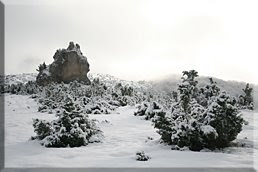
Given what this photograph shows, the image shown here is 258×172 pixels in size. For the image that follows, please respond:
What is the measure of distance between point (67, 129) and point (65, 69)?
3248cm

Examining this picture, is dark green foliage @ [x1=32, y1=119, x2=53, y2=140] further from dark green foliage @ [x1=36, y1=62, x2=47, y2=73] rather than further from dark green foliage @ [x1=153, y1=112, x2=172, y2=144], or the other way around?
dark green foliage @ [x1=36, y1=62, x2=47, y2=73]

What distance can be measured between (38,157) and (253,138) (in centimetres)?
750

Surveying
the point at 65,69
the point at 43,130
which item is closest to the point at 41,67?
the point at 65,69

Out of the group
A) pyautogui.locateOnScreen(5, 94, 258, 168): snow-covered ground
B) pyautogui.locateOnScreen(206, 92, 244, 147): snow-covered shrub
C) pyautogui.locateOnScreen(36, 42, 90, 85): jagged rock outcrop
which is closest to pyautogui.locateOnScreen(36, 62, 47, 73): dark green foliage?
pyautogui.locateOnScreen(36, 42, 90, 85): jagged rock outcrop

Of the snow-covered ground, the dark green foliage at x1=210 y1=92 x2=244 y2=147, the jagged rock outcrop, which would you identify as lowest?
the snow-covered ground

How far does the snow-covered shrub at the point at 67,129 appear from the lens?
30.7 ft

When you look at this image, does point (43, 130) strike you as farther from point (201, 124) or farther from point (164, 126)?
point (201, 124)

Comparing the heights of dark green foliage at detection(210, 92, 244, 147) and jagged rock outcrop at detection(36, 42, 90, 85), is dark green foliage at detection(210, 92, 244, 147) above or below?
below

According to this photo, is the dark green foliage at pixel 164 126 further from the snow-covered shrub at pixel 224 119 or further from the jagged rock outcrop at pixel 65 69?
the jagged rock outcrop at pixel 65 69

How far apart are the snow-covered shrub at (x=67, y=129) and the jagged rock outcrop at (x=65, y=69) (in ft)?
103

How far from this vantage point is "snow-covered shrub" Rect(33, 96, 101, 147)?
9.37 m

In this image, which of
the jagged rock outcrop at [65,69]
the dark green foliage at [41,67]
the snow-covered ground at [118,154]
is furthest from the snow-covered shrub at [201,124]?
the dark green foliage at [41,67]

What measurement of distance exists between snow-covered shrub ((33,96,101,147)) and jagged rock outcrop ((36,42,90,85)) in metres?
31.5

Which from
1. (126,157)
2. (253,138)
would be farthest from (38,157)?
(253,138)
